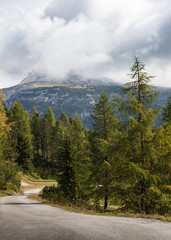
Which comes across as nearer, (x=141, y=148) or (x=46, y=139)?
(x=141, y=148)

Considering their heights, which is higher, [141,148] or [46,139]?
[141,148]

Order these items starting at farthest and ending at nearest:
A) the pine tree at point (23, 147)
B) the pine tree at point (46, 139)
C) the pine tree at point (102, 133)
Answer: the pine tree at point (46, 139) → the pine tree at point (23, 147) → the pine tree at point (102, 133)

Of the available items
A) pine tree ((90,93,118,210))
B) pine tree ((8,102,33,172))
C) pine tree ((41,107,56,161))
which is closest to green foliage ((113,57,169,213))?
pine tree ((90,93,118,210))

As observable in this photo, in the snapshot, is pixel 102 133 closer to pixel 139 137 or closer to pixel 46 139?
pixel 139 137

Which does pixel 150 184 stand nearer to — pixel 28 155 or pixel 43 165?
pixel 28 155

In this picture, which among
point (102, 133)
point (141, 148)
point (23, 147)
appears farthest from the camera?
point (23, 147)

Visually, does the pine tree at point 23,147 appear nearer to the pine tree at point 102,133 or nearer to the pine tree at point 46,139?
the pine tree at point 46,139

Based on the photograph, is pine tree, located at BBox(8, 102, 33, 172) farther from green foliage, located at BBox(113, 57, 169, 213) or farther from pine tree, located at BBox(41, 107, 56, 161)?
green foliage, located at BBox(113, 57, 169, 213)

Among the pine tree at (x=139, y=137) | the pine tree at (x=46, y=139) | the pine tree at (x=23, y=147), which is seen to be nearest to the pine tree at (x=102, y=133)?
the pine tree at (x=139, y=137)

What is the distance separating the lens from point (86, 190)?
70.7 ft

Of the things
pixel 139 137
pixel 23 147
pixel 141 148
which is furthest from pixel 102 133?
pixel 23 147

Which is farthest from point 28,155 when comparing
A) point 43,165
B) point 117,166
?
point 117,166

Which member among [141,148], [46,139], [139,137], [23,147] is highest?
[139,137]

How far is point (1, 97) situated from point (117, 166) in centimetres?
1273
